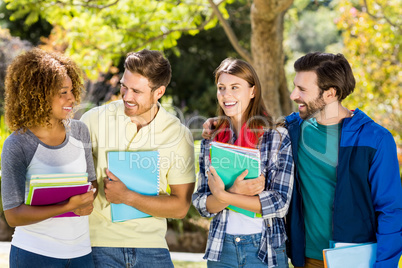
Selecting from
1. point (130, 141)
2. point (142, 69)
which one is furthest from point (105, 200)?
point (142, 69)

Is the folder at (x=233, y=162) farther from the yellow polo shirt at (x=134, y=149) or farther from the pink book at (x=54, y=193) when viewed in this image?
the pink book at (x=54, y=193)

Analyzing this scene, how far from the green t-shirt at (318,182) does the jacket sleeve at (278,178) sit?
116mm

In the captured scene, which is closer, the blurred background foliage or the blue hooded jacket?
the blue hooded jacket

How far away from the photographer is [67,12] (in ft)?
→ 21.3

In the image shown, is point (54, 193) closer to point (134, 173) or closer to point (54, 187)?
point (54, 187)

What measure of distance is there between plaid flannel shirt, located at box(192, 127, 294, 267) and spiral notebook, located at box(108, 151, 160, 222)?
0.89 feet

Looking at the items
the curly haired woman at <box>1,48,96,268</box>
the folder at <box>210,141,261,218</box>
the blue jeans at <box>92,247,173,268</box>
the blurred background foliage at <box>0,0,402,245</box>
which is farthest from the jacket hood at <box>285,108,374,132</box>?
the blurred background foliage at <box>0,0,402,245</box>

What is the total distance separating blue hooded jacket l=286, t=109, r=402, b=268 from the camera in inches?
92.1

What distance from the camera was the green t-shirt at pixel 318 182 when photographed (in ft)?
8.22

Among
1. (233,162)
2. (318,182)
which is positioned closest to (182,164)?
(233,162)

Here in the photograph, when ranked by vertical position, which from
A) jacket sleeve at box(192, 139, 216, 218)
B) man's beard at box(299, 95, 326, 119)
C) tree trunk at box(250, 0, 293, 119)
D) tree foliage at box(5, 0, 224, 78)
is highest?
tree foliage at box(5, 0, 224, 78)

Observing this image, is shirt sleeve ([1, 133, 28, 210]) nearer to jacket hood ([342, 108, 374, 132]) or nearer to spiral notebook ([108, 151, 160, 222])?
spiral notebook ([108, 151, 160, 222])

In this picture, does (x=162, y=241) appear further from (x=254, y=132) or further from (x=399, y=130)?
(x=399, y=130)

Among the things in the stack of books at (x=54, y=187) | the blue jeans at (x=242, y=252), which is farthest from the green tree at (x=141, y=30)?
the stack of books at (x=54, y=187)
